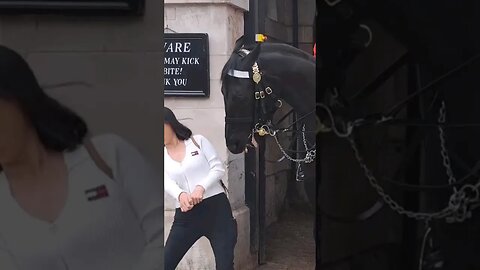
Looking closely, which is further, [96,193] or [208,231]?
[208,231]

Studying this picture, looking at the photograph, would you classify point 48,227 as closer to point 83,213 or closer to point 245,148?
point 83,213

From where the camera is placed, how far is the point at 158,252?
1.72 meters

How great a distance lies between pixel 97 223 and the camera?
1692 millimetres

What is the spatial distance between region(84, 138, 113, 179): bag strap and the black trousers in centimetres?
153

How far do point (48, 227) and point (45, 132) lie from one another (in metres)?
0.25

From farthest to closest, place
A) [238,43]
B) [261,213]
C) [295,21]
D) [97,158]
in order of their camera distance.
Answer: [295,21] < [261,213] < [238,43] < [97,158]

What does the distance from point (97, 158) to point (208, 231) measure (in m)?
1.69

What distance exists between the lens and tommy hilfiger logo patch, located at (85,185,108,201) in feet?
5.53
